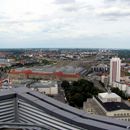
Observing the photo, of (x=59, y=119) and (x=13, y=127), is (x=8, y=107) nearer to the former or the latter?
(x=13, y=127)

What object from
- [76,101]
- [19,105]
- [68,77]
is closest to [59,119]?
[19,105]

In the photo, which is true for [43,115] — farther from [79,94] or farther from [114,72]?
[114,72]

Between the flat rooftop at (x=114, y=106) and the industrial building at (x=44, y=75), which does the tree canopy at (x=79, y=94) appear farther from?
the industrial building at (x=44, y=75)

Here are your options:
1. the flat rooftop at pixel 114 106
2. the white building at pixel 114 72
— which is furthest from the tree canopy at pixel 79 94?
the white building at pixel 114 72

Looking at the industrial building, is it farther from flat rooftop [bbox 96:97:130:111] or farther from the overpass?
the overpass

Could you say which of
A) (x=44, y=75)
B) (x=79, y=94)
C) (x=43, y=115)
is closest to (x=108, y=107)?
(x=79, y=94)
